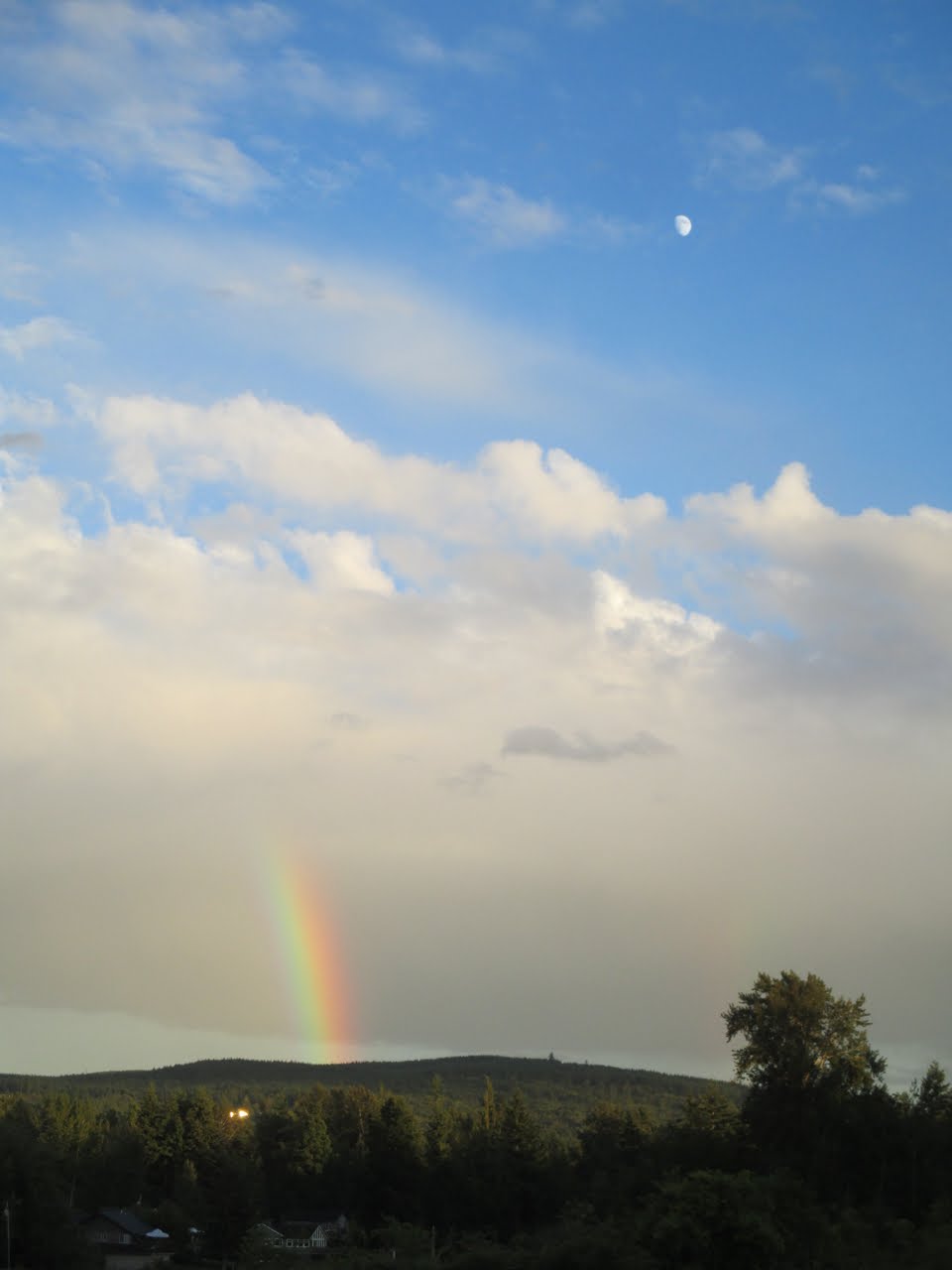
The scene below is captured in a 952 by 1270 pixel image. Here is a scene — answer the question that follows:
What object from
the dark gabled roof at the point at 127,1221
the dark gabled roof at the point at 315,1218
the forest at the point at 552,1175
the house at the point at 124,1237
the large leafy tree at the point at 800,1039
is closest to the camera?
the forest at the point at 552,1175

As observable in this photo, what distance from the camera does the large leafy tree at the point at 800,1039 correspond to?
196ft

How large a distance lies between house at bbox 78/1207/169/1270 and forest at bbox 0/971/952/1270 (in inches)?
55.6

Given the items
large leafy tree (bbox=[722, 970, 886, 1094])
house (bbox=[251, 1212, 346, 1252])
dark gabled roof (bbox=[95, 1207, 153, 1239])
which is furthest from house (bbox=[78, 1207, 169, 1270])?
large leafy tree (bbox=[722, 970, 886, 1094])

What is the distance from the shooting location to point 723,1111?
6675 cm

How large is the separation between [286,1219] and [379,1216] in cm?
1457

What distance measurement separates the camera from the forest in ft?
120

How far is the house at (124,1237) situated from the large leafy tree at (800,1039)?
4747 cm

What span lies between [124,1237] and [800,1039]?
60603mm

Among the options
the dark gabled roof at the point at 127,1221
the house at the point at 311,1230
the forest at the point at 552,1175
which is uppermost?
the forest at the point at 552,1175

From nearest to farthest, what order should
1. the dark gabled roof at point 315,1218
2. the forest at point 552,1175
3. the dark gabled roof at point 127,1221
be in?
the forest at point 552,1175, the dark gabled roof at point 127,1221, the dark gabled roof at point 315,1218

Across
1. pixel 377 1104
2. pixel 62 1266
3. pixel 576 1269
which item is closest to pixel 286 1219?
pixel 377 1104

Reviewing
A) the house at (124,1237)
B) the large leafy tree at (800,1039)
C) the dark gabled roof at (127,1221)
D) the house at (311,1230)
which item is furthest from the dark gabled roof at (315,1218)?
the large leafy tree at (800,1039)

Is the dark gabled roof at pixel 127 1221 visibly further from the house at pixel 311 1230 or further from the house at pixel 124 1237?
the house at pixel 311 1230

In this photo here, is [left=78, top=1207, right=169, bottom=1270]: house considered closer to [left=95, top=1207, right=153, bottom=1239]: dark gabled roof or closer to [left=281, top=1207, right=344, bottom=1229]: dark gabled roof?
[left=95, top=1207, right=153, bottom=1239]: dark gabled roof
